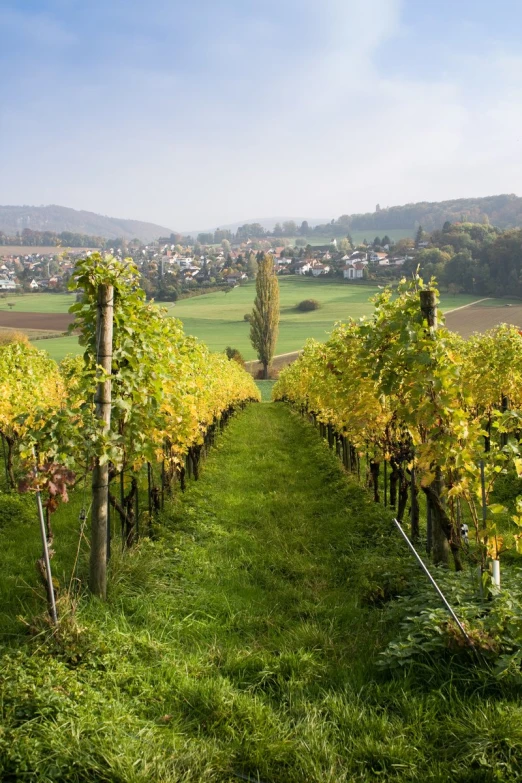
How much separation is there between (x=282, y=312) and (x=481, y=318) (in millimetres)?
30424

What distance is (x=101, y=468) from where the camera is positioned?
4738 mm

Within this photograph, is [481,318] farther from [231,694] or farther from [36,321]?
[231,694]

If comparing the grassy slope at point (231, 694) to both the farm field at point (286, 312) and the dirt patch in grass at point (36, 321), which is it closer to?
the farm field at point (286, 312)

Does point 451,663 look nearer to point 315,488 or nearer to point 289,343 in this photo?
point 315,488

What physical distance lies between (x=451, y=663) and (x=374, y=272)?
9535 cm

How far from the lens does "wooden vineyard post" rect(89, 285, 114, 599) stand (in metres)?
4.68

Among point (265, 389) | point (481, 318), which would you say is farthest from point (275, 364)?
point (481, 318)

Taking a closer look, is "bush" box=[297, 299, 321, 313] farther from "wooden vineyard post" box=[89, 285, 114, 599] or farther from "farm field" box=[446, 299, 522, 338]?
"wooden vineyard post" box=[89, 285, 114, 599]

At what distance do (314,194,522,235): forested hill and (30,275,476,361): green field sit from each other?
244 ft

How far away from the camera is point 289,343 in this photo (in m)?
62.0

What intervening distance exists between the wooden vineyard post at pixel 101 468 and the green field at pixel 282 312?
45.9 m

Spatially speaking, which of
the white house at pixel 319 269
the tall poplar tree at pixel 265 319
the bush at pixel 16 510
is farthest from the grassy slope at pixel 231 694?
the white house at pixel 319 269

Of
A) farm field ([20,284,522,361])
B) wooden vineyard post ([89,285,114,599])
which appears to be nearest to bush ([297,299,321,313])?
farm field ([20,284,522,361])

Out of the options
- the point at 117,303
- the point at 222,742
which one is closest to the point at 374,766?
the point at 222,742
